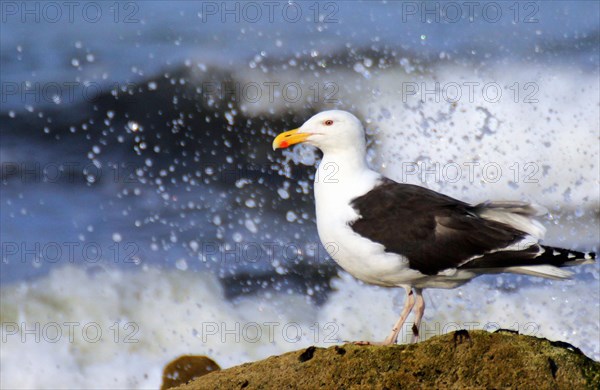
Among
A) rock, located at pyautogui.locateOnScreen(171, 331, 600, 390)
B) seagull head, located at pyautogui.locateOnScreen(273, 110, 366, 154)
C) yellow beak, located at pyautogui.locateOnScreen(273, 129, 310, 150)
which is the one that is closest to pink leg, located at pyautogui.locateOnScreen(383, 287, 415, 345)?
rock, located at pyautogui.locateOnScreen(171, 331, 600, 390)

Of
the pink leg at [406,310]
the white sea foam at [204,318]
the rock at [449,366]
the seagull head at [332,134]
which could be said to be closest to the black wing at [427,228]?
the pink leg at [406,310]

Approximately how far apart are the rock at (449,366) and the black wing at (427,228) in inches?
Answer: 39.9

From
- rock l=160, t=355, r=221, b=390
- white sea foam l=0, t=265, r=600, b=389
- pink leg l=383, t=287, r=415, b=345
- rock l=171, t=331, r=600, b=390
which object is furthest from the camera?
white sea foam l=0, t=265, r=600, b=389

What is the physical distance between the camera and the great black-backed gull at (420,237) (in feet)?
19.1

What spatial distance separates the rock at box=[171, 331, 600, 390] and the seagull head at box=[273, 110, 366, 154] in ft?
6.08

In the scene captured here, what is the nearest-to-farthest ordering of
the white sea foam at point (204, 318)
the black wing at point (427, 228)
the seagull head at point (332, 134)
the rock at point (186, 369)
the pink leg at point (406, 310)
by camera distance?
the pink leg at point (406, 310)
the black wing at point (427, 228)
the seagull head at point (332, 134)
the rock at point (186, 369)
the white sea foam at point (204, 318)

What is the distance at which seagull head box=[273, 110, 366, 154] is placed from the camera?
21.1ft

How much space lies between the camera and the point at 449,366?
188 inches

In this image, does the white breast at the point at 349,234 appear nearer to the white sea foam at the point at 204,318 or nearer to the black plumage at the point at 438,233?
the black plumage at the point at 438,233

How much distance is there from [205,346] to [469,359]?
6.32m

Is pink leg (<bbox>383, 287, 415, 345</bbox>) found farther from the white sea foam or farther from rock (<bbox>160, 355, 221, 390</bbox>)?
the white sea foam

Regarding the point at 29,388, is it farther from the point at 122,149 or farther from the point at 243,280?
the point at 122,149

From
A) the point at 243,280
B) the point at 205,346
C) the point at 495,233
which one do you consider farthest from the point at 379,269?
the point at 243,280

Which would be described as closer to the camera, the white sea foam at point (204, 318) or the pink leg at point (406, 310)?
the pink leg at point (406, 310)
